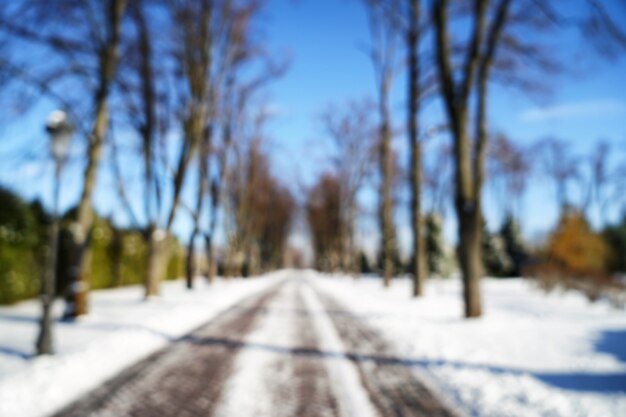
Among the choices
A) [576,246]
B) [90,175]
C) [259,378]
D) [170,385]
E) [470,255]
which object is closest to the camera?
[170,385]

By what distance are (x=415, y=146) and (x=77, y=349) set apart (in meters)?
12.3

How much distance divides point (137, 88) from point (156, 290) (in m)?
6.56

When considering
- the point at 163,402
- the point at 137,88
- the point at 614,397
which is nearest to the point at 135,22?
the point at 137,88

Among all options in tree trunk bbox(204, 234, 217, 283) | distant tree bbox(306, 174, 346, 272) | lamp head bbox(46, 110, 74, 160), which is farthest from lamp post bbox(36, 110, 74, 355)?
distant tree bbox(306, 174, 346, 272)

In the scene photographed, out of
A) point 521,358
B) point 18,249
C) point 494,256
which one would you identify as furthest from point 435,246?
point 521,358

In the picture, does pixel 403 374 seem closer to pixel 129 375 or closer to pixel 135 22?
pixel 129 375

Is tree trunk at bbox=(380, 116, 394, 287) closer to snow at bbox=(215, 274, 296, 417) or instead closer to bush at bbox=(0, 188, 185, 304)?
bush at bbox=(0, 188, 185, 304)

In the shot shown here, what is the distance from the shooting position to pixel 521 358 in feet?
18.6

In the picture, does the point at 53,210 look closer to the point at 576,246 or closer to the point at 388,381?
the point at 388,381

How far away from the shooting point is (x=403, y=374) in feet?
16.4

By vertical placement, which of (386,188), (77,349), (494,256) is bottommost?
(77,349)

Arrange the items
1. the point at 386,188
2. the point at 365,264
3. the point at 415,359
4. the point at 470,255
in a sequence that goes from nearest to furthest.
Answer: the point at 415,359 < the point at 470,255 < the point at 386,188 < the point at 365,264

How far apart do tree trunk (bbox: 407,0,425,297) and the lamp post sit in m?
10.7

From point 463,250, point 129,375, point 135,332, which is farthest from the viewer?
point 463,250
